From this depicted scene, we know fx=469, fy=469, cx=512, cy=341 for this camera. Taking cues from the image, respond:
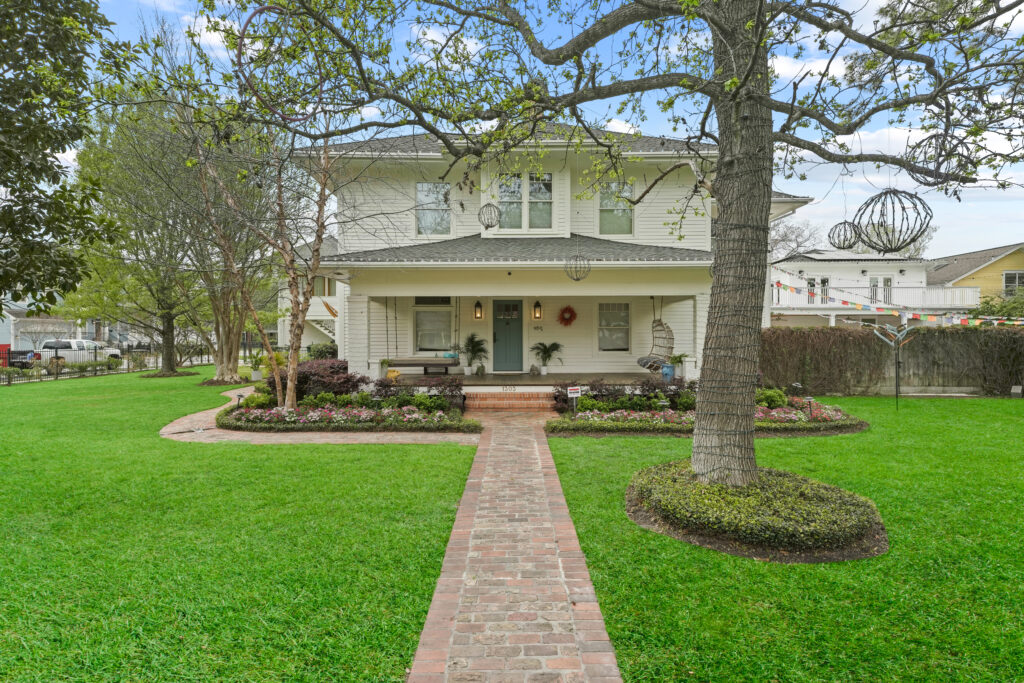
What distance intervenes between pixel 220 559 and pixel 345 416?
5.56m

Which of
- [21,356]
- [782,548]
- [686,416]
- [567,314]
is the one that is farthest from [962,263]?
[21,356]

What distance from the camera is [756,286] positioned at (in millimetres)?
4602

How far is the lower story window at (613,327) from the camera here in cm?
1391

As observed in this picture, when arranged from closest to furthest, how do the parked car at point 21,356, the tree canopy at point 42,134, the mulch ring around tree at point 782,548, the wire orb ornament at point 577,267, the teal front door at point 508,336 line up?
the mulch ring around tree at point 782,548 → the tree canopy at point 42,134 → the wire orb ornament at point 577,267 → the teal front door at point 508,336 → the parked car at point 21,356

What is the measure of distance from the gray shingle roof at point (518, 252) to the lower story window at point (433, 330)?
2.27 meters

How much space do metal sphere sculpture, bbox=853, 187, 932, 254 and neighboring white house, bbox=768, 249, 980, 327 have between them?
16.5 metres

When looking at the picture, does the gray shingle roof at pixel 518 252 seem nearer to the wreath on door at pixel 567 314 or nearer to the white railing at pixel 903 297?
the wreath on door at pixel 567 314

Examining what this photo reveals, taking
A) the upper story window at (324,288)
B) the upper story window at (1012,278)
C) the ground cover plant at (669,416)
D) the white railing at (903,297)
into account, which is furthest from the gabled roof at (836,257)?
the upper story window at (324,288)

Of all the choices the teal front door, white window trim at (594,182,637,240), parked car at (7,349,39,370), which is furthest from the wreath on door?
parked car at (7,349,39,370)

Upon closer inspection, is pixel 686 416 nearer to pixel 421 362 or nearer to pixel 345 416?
pixel 421 362

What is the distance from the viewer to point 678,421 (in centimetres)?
880

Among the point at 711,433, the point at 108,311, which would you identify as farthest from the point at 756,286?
the point at 108,311

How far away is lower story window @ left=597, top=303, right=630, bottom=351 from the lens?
13.9m

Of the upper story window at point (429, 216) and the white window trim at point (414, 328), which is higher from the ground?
the upper story window at point (429, 216)
